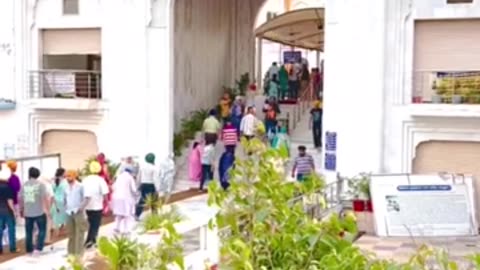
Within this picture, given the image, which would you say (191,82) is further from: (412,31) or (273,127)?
(412,31)

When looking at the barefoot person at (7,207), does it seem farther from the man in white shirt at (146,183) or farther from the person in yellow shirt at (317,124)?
the person in yellow shirt at (317,124)

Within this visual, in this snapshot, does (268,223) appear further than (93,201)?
No

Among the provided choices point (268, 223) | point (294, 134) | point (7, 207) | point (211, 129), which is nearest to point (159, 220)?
point (268, 223)

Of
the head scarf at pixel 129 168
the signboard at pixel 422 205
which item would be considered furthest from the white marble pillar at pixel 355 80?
the head scarf at pixel 129 168

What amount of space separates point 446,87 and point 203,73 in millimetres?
8150

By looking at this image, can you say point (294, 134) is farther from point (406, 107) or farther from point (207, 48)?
point (406, 107)

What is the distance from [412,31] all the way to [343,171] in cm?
324

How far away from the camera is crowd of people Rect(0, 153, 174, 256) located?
41.1ft

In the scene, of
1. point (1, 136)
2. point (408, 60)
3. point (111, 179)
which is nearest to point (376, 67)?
point (408, 60)

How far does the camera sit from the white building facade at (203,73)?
1703 cm

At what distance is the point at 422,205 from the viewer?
51.8 ft

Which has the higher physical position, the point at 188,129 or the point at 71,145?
the point at 188,129

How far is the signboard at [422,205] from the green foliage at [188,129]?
6385mm

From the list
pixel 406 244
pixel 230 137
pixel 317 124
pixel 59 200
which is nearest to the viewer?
pixel 59 200
